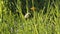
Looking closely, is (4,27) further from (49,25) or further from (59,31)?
(59,31)

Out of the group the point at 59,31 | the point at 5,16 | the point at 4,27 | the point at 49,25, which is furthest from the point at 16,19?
the point at 59,31

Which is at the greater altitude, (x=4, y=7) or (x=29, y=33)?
(x=4, y=7)

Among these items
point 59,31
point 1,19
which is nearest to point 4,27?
point 1,19

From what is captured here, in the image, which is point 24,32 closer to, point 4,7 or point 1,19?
point 1,19

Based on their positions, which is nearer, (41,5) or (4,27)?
(4,27)

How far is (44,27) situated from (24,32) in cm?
22

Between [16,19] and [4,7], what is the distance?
0.29m

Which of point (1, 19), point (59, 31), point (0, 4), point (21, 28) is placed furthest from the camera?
point (0, 4)

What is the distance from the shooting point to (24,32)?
82.3 inches

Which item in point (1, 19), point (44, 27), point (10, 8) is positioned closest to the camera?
point (44, 27)

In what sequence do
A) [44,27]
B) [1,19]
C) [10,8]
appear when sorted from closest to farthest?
[44,27] < [1,19] < [10,8]

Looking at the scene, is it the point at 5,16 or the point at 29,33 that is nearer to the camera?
the point at 29,33

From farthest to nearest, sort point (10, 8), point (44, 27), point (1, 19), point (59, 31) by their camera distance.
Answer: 1. point (10, 8)
2. point (1, 19)
3. point (44, 27)
4. point (59, 31)

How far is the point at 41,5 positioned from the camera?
123 inches
